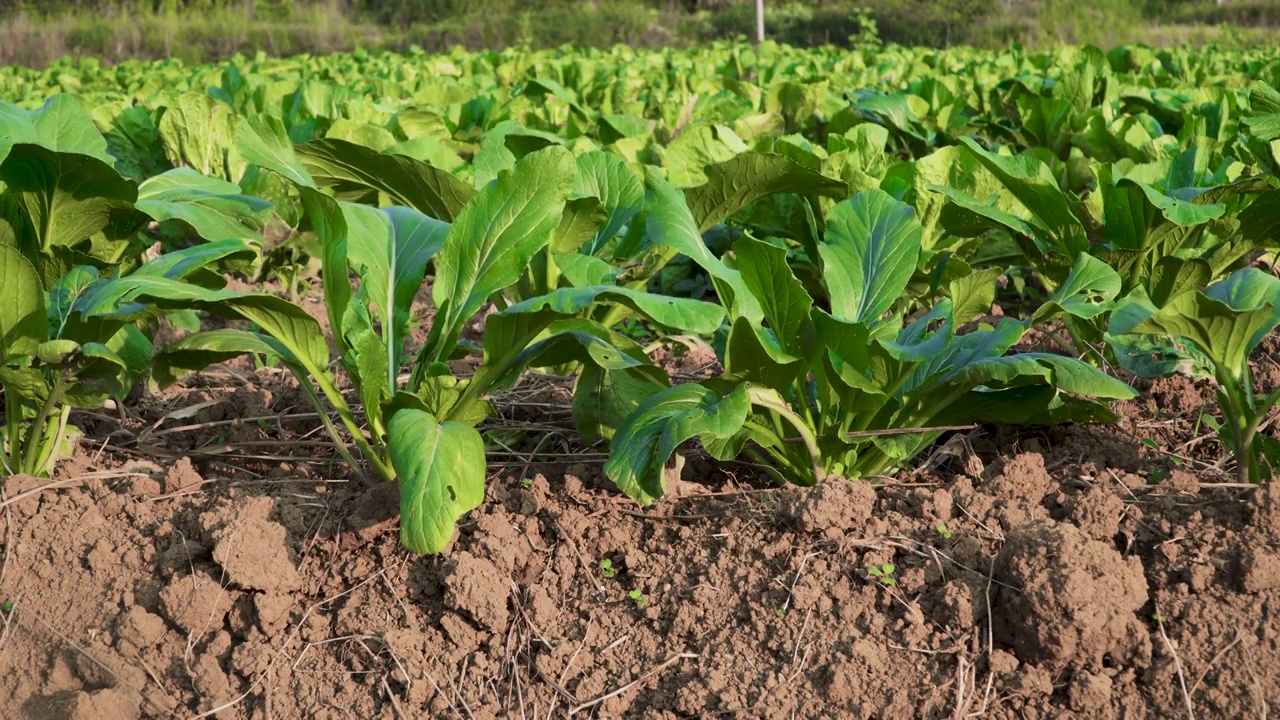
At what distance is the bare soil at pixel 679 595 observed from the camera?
5.54 ft

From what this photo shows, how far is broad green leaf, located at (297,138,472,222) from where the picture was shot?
2.45 m

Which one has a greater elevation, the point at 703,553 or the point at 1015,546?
the point at 1015,546

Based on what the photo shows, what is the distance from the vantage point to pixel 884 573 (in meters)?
1.84

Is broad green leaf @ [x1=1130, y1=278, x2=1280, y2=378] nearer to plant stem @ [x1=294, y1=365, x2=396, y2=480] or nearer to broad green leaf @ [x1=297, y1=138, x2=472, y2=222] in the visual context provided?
plant stem @ [x1=294, y1=365, x2=396, y2=480]

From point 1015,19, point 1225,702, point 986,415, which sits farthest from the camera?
point 1015,19

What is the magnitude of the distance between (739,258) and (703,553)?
1.68 ft

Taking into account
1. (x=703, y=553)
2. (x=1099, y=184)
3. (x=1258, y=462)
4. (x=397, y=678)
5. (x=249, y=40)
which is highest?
(x=1099, y=184)

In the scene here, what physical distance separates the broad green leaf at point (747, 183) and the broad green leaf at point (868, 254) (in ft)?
0.52

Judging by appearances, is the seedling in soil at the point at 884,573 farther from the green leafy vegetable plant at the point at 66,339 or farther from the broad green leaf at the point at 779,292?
the green leafy vegetable plant at the point at 66,339

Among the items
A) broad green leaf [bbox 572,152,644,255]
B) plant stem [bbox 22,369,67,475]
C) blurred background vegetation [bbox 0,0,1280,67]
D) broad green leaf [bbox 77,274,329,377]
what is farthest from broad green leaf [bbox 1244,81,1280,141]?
blurred background vegetation [bbox 0,0,1280,67]

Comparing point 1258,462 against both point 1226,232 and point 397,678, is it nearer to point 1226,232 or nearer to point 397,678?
point 1226,232

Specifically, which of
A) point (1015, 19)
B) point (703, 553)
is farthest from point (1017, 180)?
point (1015, 19)

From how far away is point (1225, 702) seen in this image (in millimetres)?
1608

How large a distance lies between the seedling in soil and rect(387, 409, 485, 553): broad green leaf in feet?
2.08
